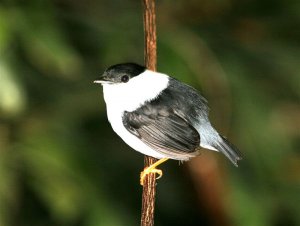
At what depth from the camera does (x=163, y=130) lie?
1.38m

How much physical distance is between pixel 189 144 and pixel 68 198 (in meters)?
0.81

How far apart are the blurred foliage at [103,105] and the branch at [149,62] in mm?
718

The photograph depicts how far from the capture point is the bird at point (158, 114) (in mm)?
1285

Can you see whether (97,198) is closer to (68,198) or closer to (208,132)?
(68,198)

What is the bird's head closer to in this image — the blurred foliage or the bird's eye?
the bird's eye

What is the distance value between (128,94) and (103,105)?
1.07 metres

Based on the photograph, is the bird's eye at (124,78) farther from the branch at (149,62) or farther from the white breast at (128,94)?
the branch at (149,62)

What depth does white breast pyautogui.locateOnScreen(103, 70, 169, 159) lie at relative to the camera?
4.29 feet

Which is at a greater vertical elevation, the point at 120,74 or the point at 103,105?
the point at 103,105

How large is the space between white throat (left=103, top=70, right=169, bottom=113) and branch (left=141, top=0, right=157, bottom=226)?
0.60 ft

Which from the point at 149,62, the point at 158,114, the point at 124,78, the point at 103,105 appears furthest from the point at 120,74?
the point at 103,105

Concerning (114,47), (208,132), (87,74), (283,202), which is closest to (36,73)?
(87,74)

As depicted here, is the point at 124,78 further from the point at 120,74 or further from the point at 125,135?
the point at 125,135

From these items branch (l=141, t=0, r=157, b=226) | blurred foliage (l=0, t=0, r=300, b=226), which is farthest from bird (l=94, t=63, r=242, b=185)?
blurred foliage (l=0, t=0, r=300, b=226)
